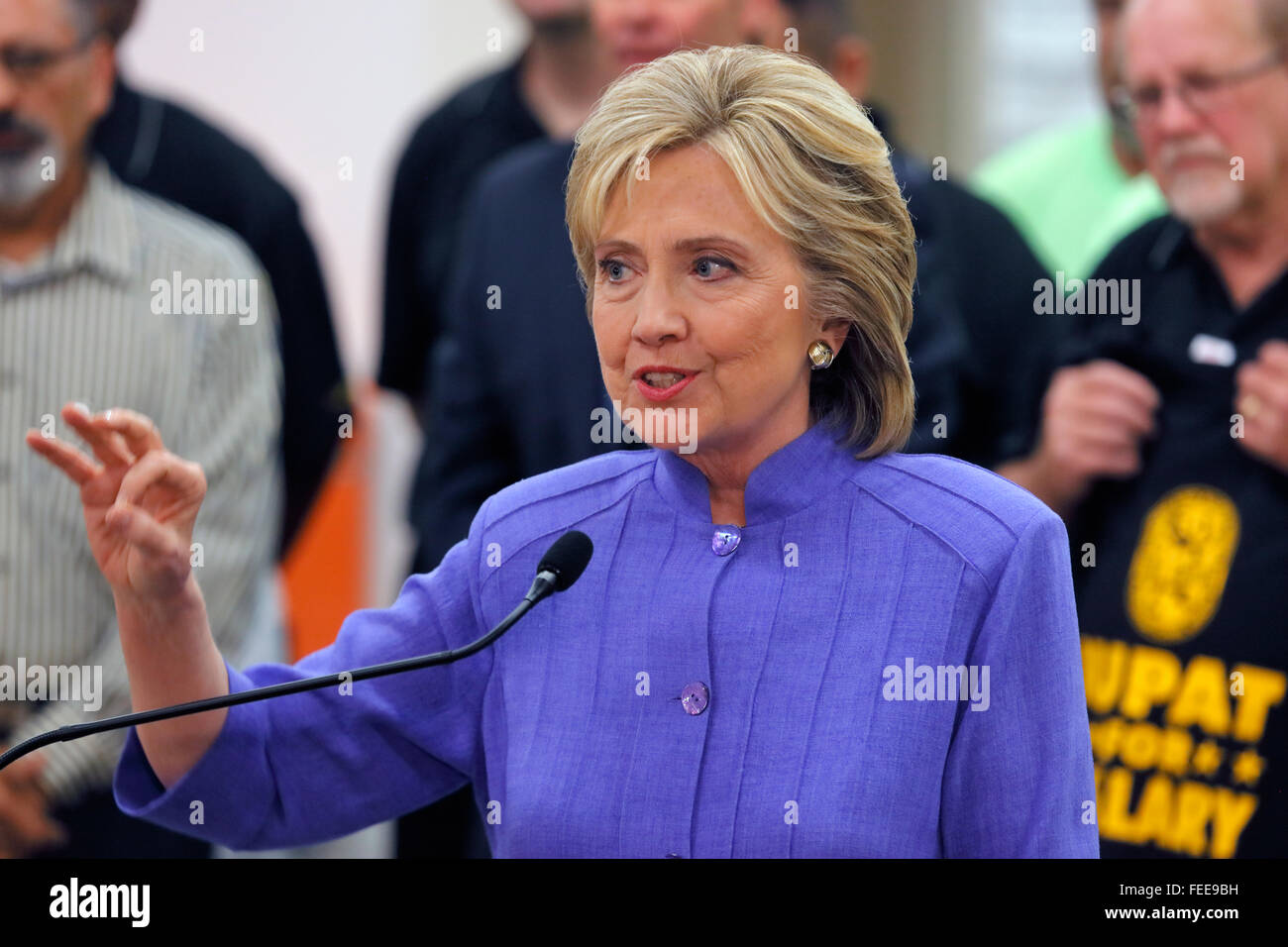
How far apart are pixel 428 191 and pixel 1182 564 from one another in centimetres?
172

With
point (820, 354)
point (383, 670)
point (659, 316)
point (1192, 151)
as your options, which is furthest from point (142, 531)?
point (1192, 151)

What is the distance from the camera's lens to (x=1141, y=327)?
2258 mm

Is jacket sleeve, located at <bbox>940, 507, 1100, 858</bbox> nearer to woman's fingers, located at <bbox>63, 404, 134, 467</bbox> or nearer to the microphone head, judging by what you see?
the microphone head

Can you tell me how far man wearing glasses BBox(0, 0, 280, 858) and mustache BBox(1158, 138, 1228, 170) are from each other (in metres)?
1.17

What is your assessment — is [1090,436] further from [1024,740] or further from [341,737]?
[341,737]

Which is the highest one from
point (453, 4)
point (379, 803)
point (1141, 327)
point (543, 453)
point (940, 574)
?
point (453, 4)

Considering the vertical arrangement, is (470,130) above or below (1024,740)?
above

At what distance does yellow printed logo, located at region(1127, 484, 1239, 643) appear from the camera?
2.04 meters

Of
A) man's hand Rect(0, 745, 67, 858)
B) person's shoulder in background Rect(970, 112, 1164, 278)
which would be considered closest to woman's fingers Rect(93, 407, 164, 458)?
man's hand Rect(0, 745, 67, 858)

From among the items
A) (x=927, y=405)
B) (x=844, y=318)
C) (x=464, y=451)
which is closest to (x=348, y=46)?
(x=464, y=451)

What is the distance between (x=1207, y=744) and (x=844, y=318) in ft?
2.38

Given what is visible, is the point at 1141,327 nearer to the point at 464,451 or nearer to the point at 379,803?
the point at 464,451

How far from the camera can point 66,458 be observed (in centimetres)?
150

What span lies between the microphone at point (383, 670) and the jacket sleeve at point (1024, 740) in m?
0.34
